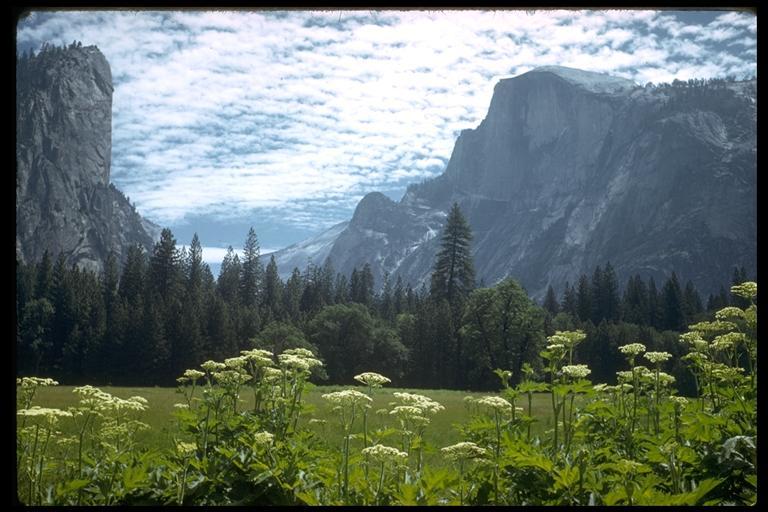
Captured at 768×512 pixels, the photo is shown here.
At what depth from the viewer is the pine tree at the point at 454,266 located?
10148 millimetres

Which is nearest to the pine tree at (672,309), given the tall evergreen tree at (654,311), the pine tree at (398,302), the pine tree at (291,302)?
the tall evergreen tree at (654,311)

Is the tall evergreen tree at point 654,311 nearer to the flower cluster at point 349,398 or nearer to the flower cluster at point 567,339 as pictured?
the flower cluster at point 567,339

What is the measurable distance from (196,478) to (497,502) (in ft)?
6.43

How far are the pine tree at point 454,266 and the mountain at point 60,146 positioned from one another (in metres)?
5.58

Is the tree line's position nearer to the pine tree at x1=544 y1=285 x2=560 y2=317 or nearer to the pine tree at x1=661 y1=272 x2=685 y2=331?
the pine tree at x1=661 y1=272 x2=685 y2=331

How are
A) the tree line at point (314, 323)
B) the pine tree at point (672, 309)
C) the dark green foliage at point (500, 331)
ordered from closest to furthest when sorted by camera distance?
the dark green foliage at point (500, 331), the tree line at point (314, 323), the pine tree at point (672, 309)

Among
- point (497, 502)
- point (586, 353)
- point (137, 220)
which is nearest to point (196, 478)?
point (497, 502)

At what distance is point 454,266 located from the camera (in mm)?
10586

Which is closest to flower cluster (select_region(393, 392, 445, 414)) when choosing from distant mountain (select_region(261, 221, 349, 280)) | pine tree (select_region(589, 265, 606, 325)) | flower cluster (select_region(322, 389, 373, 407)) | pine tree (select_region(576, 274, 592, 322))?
flower cluster (select_region(322, 389, 373, 407))

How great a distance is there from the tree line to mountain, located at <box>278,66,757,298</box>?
207cm

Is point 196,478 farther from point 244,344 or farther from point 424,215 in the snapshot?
point 424,215

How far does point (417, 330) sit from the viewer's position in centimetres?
994

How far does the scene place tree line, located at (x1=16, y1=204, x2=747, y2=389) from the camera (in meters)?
7.47

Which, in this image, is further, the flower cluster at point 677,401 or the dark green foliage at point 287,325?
the dark green foliage at point 287,325
